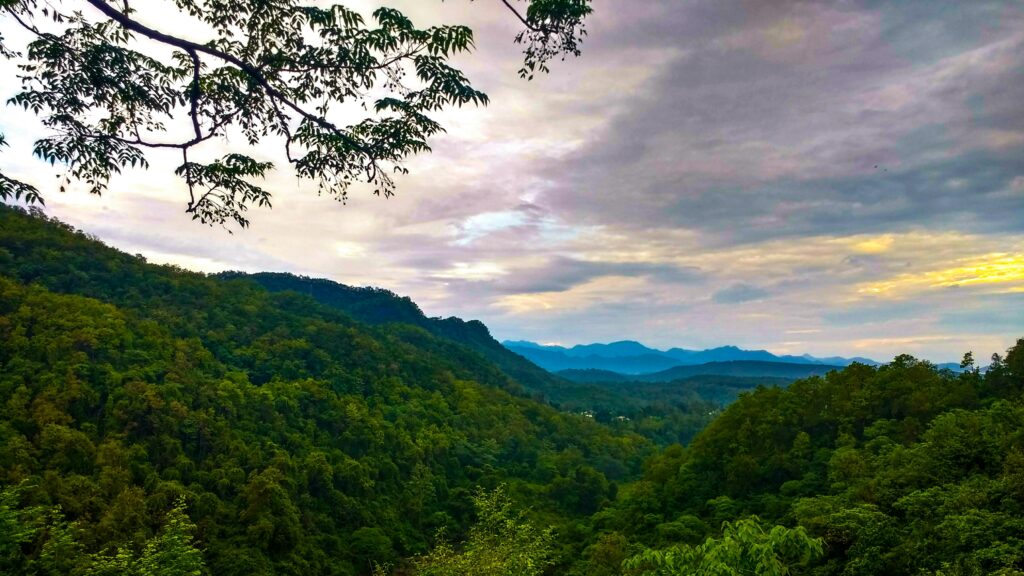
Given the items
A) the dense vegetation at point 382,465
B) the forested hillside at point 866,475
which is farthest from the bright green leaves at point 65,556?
the forested hillside at point 866,475

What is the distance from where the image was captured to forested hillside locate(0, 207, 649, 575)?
33344 millimetres

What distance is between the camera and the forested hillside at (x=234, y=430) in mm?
33344

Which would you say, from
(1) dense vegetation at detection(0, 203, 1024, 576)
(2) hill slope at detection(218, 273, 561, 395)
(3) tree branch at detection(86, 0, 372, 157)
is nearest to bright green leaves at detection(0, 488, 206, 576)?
(1) dense vegetation at detection(0, 203, 1024, 576)

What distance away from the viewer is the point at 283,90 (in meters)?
7.45

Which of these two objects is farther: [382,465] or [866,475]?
[382,465]

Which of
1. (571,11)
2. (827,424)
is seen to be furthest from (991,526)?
(827,424)

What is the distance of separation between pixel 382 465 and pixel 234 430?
15516mm

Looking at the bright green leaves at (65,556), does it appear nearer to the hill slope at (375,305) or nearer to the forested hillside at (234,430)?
the forested hillside at (234,430)

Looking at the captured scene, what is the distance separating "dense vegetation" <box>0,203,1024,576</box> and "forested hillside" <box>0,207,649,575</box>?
0.72ft

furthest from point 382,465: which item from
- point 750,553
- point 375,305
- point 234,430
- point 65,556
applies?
point 375,305

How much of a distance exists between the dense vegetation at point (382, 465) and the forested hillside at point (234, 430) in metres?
0.22

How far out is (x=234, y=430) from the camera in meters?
48.6

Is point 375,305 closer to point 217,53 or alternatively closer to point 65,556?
point 65,556

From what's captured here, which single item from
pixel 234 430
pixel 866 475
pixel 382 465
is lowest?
pixel 382 465
